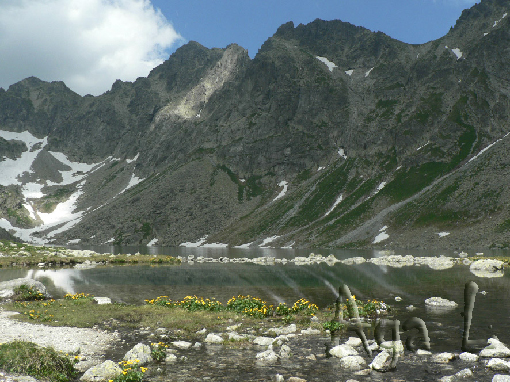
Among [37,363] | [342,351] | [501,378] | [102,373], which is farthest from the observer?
[342,351]

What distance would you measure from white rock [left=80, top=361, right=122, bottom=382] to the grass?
0.63 metres

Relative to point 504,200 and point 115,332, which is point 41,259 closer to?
point 115,332

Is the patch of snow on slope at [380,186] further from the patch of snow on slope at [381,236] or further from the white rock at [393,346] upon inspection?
the white rock at [393,346]

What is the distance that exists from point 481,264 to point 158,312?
1958 inches

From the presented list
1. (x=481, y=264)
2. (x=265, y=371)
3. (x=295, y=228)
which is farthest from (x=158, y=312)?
(x=295, y=228)

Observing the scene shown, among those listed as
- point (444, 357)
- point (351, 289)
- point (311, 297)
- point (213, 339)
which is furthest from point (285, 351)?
point (351, 289)

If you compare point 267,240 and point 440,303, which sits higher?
point 267,240

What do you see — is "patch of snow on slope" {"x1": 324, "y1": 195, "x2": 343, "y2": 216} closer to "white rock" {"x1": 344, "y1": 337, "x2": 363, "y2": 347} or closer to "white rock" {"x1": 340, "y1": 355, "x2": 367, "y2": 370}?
"white rock" {"x1": 344, "y1": 337, "x2": 363, "y2": 347}

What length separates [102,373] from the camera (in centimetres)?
1341

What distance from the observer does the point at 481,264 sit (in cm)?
5681

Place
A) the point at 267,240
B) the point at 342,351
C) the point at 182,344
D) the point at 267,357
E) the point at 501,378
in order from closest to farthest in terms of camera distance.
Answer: the point at 501,378, the point at 267,357, the point at 342,351, the point at 182,344, the point at 267,240

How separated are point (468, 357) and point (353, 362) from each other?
472cm

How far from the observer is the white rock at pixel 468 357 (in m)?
15.6

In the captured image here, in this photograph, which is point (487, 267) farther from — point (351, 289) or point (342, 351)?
point (342, 351)
